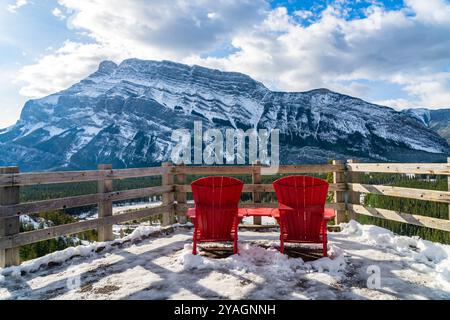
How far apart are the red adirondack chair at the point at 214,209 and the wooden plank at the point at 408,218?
10.6ft

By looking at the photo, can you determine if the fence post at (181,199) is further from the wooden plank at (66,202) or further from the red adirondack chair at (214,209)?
the red adirondack chair at (214,209)

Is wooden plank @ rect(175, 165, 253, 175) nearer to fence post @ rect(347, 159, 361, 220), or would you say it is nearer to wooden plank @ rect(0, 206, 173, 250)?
wooden plank @ rect(0, 206, 173, 250)

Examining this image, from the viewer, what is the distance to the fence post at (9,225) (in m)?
4.52

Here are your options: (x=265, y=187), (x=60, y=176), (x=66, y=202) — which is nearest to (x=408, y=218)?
(x=265, y=187)

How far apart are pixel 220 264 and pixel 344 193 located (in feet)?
14.5

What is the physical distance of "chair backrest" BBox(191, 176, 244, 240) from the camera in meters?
5.04

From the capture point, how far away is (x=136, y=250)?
554 cm

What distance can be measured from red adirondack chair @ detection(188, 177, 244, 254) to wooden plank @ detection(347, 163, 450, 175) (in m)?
3.31

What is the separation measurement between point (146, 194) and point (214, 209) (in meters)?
2.74

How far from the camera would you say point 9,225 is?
4562mm

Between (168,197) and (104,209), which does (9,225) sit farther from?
(168,197)

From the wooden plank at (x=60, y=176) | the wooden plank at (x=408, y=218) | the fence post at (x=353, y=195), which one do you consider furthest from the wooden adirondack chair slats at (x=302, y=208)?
the wooden plank at (x=60, y=176)

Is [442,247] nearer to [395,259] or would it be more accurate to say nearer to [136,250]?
[395,259]
